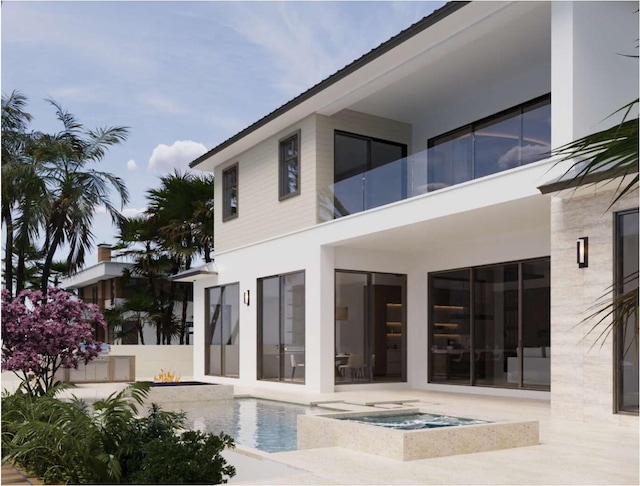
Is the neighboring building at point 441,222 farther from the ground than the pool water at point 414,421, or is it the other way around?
the neighboring building at point 441,222

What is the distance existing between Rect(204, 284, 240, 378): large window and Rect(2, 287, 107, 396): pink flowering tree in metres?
7.60

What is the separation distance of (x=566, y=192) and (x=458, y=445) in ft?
15.4

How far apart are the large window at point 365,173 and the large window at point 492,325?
2.78 metres

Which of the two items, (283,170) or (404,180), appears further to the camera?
(283,170)

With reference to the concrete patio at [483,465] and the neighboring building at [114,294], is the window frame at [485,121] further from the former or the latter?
the neighboring building at [114,294]

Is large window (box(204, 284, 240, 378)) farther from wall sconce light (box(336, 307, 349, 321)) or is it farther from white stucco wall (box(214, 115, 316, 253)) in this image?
wall sconce light (box(336, 307, 349, 321))

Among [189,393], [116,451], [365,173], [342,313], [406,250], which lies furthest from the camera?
[406,250]

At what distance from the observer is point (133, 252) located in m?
28.5

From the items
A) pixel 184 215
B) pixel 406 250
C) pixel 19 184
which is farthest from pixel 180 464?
pixel 184 215

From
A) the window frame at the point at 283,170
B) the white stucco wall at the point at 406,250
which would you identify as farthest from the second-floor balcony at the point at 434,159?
the window frame at the point at 283,170

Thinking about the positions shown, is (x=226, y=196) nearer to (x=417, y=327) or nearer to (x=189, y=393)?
(x=417, y=327)

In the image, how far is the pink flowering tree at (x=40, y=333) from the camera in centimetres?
1258

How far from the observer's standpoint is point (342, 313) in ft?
56.3

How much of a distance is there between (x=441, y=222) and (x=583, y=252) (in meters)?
3.67
